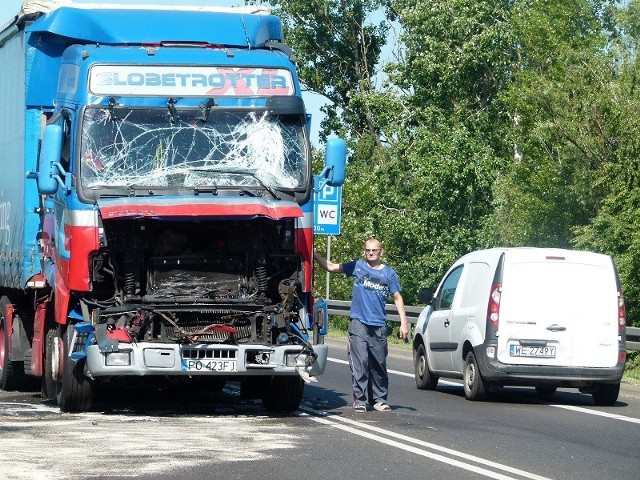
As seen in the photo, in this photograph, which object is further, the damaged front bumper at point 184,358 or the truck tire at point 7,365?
the truck tire at point 7,365

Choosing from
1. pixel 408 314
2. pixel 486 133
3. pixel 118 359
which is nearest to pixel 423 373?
pixel 118 359

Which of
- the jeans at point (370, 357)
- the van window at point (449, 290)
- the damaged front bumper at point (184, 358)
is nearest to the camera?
the damaged front bumper at point (184, 358)

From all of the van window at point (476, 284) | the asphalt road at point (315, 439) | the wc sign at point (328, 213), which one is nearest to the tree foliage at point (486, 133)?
the wc sign at point (328, 213)

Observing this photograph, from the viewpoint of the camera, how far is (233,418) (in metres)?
14.1

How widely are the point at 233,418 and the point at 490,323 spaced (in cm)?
387

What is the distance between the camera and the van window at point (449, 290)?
60.6ft

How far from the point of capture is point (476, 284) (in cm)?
1755

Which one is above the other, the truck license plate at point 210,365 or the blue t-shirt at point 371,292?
the blue t-shirt at point 371,292

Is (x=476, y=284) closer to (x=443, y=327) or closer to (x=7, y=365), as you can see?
(x=443, y=327)

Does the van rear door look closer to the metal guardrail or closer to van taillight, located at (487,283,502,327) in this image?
van taillight, located at (487,283,502,327)

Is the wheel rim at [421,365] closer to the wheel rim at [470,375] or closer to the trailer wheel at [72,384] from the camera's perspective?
the wheel rim at [470,375]

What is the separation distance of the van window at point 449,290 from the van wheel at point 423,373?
667 mm

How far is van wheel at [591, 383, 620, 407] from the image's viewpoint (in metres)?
17.2

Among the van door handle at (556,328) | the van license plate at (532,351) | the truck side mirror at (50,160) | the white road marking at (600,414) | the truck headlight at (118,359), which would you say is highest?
the truck side mirror at (50,160)
